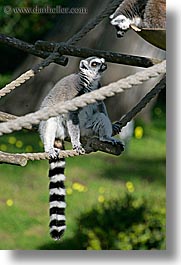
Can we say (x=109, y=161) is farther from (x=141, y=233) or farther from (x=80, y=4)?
(x=80, y=4)

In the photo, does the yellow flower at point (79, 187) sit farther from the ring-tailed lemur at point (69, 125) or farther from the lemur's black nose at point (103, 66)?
the lemur's black nose at point (103, 66)

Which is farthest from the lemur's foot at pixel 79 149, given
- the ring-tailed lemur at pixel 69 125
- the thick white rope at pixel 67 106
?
the thick white rope at pixel 67 106

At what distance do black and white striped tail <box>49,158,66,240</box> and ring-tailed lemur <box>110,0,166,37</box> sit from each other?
1.84ft

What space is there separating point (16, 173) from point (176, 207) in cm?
63

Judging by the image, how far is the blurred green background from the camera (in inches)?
133

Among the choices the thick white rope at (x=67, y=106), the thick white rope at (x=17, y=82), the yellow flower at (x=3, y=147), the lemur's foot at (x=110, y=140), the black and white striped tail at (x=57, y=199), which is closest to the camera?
the thick white rope at (x=67, y=106)

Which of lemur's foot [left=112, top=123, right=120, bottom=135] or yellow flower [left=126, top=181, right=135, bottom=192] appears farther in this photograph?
yellow flower [left=126, top=181, right=135, bottom=192]

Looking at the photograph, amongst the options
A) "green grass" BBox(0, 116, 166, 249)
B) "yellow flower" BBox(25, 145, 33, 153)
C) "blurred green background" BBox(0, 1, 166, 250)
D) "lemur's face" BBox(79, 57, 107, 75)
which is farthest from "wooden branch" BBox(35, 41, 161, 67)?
"yellow flower" BBox(25, 145, 33, 153)

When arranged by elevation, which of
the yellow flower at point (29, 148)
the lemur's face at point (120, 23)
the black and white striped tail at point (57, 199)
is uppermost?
the lemur's face at point (120, 23)

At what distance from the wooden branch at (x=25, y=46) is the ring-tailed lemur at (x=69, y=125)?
0.29 ft

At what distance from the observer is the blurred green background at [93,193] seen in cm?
338

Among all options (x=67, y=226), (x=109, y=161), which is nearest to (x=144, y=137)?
(x=109, y=161)

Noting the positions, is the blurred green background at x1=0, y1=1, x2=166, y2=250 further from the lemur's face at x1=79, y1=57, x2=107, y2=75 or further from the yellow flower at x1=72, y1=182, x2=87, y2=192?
the lemur's face at x1=79, y1=57, x2=107, y2=75

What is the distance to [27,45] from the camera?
332 centimetres
